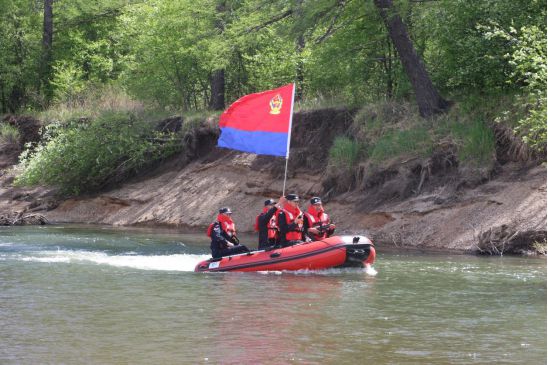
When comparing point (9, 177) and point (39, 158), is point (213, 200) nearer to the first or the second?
point (39, 158)

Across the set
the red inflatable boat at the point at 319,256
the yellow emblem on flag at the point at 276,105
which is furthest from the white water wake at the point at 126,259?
the yellow emblem on flag at the point at 276,105

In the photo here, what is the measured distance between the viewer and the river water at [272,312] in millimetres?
11359

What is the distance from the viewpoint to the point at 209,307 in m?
14.6

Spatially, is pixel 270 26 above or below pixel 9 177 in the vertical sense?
above

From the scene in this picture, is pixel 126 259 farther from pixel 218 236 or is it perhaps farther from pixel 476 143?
pixel 476 143

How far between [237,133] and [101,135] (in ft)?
49.3

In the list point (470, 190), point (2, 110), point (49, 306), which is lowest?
point (49, 306)

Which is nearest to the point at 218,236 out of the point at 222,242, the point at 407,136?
the point at 222,242

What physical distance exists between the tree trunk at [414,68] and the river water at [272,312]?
7.15 metres

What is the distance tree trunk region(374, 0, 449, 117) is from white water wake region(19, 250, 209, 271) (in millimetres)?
8567

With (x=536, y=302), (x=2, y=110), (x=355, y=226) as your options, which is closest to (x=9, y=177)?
(x=2, y=110)

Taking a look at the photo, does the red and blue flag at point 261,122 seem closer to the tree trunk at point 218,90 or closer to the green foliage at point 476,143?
the green foliage at point 476,143

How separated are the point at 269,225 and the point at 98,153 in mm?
16883

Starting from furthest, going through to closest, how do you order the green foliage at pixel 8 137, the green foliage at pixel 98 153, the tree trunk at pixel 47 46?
the tree trunk at pixel 47 46 → the green foliage at pixel 8 137 → the green foliage at pixel 98 153
